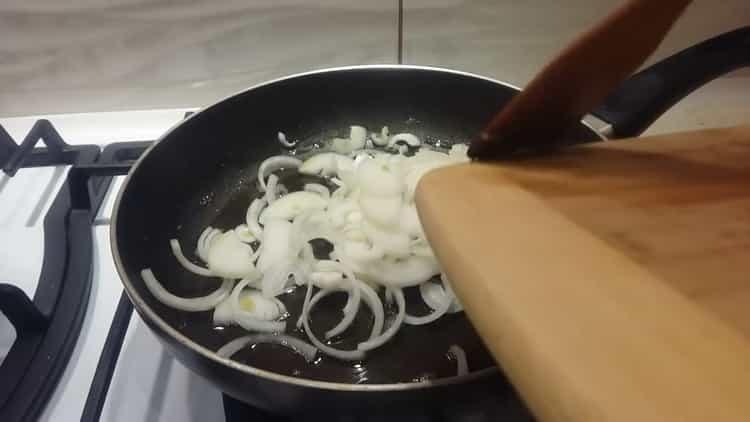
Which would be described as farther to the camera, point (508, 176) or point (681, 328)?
point (508, 176)

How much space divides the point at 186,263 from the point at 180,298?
0.18 feet

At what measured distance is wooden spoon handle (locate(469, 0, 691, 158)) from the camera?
1.13 feet

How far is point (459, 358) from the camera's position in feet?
1.80

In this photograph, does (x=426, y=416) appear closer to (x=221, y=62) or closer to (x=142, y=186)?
(x=142, y=186)

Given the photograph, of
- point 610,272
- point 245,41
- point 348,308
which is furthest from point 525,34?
point 610,272

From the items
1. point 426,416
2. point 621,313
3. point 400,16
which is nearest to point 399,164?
point 400,16

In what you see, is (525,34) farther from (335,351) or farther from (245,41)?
(335,351)

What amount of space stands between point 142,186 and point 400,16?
0.39 meters

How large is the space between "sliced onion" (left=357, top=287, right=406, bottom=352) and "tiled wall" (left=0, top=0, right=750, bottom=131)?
0.39 m

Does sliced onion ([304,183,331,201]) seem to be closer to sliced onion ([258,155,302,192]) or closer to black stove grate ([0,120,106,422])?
sliced onion ([258,155,302,192])

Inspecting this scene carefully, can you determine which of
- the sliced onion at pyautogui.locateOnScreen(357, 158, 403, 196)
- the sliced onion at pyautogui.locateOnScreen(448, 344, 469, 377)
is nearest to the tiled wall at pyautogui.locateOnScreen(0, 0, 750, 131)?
the sliced onion at pyautogui.locateOnScreen(357, 158, 403, 196)

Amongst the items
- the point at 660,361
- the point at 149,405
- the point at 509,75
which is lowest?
the point at 149,405

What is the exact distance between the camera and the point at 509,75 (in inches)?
35.3

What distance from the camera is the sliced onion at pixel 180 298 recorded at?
1.94 feet
